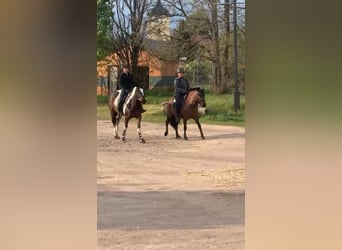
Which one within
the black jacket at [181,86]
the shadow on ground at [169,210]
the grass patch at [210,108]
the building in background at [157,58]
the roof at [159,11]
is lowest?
the shadow on ground at [169,210]

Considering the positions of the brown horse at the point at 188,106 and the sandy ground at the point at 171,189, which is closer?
the sandy ground at the point at 171,189

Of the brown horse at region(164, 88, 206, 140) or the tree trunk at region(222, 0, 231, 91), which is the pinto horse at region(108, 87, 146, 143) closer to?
the brown horse at region(164, 88, 206, 140)

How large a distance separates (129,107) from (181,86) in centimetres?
29

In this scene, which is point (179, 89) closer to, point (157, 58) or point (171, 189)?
point (157, 58)

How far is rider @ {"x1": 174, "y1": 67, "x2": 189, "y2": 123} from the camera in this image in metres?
2.39

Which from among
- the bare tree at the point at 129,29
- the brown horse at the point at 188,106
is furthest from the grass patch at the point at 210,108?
the bare tree at the point at 129,29

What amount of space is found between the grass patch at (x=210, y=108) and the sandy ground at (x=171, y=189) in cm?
4

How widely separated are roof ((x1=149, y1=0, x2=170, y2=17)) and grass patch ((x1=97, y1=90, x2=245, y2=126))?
0.39 meters

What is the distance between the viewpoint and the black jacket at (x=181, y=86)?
7.87 feet

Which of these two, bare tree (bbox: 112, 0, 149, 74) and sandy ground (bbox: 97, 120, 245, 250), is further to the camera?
bare tree (bbox: 112, 0, 149, 74)

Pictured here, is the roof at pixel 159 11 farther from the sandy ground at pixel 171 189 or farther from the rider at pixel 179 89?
the sandy ground at pixel 171 189

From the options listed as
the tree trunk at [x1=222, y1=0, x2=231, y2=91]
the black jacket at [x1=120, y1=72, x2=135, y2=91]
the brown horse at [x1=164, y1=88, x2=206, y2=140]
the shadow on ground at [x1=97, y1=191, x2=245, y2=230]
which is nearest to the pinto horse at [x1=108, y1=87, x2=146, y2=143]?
the black jacket at [x1=120, y1=72, x2=135, y2=91]
